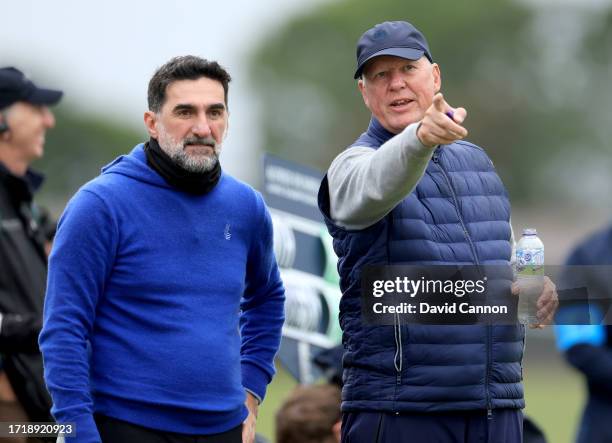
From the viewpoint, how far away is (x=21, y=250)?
6785 millimetres

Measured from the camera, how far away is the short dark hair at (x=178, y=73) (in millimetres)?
4945

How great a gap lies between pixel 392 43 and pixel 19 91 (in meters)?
2.84

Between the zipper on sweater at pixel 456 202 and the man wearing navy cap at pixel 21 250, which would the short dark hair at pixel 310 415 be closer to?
the man wearing navy cap at pixel 21 250

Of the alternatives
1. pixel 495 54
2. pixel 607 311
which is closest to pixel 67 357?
pixel 607 311

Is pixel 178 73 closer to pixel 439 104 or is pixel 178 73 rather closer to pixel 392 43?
pixel 392 43

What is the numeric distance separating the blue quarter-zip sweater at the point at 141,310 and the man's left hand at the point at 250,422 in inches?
7.3

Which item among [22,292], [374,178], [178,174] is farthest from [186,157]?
[22,292]

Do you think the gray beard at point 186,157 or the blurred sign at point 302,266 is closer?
the gray beard at point 186,157

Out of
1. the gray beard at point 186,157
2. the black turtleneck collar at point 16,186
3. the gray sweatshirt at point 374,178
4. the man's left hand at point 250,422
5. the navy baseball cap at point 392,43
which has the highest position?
the navy baseball cap at point 392,43

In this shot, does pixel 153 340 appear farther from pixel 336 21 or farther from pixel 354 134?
pixel 336 21

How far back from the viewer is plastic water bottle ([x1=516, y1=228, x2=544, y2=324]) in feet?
15.4

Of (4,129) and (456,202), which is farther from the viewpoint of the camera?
(4,129)

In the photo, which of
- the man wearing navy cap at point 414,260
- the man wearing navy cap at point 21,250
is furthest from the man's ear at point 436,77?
the man wearing navy cap at point 21,250

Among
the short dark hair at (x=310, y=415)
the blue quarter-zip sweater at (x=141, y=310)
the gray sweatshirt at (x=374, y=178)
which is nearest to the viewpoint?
the gray sweatshirt at (x=374, y=178)
